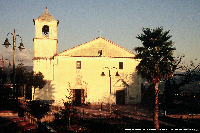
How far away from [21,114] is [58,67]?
44.2ft

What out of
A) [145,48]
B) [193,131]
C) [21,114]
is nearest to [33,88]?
[21,114]

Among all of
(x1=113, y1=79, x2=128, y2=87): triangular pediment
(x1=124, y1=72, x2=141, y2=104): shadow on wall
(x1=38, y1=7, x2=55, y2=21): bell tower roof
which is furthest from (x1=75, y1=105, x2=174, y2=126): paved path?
(x1=38, y1=7, x2=55, y2=21): bell tower roof

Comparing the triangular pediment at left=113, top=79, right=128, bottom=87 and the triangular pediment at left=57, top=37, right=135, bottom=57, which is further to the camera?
the triangular pediment at left=113, top=79, right=128, bottom=87

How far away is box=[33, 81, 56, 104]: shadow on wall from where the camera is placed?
2602 centimetres

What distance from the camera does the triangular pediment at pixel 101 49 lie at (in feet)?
91.1

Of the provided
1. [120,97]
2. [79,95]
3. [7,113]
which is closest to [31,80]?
[79,95]

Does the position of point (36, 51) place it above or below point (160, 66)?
above

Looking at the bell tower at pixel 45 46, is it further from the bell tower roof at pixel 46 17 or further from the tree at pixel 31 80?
the tree at pixel 31 80

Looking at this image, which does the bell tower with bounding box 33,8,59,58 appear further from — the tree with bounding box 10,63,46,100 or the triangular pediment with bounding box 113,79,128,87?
the triangular pediment with bounding box 113,79,128,87

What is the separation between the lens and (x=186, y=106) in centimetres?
2303

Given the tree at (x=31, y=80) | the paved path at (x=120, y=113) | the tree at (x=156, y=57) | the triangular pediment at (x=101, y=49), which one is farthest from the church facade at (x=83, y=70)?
the tree at (x=156, y=57)

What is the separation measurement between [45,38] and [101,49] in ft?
28.2

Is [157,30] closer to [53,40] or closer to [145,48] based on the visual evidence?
[145,48]

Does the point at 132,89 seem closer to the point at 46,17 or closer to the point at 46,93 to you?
the point at 46,93
